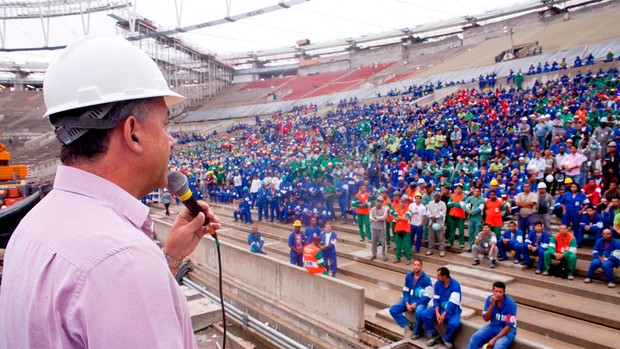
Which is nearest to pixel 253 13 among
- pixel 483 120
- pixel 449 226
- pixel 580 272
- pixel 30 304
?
pixel 483 120

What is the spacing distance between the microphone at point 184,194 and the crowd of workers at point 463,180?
17.1 feet

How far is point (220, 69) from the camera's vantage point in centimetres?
6425

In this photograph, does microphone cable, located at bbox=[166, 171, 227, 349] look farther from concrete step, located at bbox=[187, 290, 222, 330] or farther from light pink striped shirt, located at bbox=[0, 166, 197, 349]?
concrete step, located at bbox=[187, 290, 222, 330]

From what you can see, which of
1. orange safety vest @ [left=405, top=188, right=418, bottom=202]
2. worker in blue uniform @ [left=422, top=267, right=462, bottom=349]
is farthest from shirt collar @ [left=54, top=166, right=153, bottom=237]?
orange safety vest @ [left=405, top=188, right=418, bottom=202]

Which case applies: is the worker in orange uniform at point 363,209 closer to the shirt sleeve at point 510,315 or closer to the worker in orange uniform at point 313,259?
the worker in orange uniform at point 313,259

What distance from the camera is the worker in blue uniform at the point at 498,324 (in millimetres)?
5668

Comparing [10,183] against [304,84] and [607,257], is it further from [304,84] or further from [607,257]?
[304,84]

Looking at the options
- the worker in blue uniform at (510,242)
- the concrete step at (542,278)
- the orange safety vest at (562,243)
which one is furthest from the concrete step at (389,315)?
the orange safety vest at (562,243)

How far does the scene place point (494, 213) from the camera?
9773mm

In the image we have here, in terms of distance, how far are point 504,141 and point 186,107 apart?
159 ft

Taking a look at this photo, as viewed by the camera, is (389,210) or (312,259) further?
(389,210)

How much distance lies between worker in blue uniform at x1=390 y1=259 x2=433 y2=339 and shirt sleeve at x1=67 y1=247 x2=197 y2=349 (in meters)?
6.51

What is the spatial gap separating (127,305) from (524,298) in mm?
8544

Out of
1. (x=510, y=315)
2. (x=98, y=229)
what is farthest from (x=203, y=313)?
(x=98, y=229)
